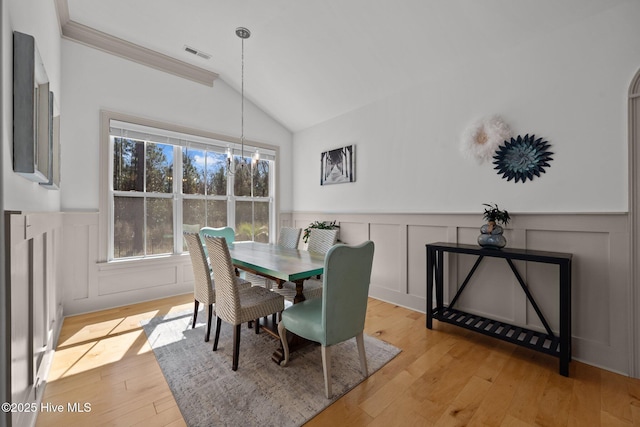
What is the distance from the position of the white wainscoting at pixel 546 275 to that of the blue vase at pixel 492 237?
0.74ft

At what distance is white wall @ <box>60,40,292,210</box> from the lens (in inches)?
118

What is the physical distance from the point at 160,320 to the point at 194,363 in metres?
1.07

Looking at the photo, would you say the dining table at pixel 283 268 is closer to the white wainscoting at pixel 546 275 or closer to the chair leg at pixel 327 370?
the chair leg at pixel 327 370

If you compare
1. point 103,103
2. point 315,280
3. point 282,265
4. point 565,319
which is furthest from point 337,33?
point 565,319

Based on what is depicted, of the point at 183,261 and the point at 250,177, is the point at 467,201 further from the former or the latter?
the point at 183,261

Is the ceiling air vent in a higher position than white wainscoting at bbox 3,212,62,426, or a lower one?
higher

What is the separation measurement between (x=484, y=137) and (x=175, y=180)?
380 cm

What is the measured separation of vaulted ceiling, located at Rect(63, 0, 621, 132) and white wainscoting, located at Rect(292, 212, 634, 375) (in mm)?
1612

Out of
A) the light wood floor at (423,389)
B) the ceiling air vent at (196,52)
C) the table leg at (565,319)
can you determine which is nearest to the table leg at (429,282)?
the light wood floor at (423,389)

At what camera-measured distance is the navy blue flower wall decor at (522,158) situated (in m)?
2.31

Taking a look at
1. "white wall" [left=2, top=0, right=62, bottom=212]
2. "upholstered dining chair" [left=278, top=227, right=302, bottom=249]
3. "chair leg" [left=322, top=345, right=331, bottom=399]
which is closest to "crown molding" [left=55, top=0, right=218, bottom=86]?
"white wall" [left=2, top=0, right=62, bottom=212]

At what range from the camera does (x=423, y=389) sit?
1806 millimetres

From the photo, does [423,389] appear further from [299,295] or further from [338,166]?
[338,166]

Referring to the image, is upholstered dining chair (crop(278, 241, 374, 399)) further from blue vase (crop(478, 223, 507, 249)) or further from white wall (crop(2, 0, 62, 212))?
white wall (crop(2, 0, 62, 212))
